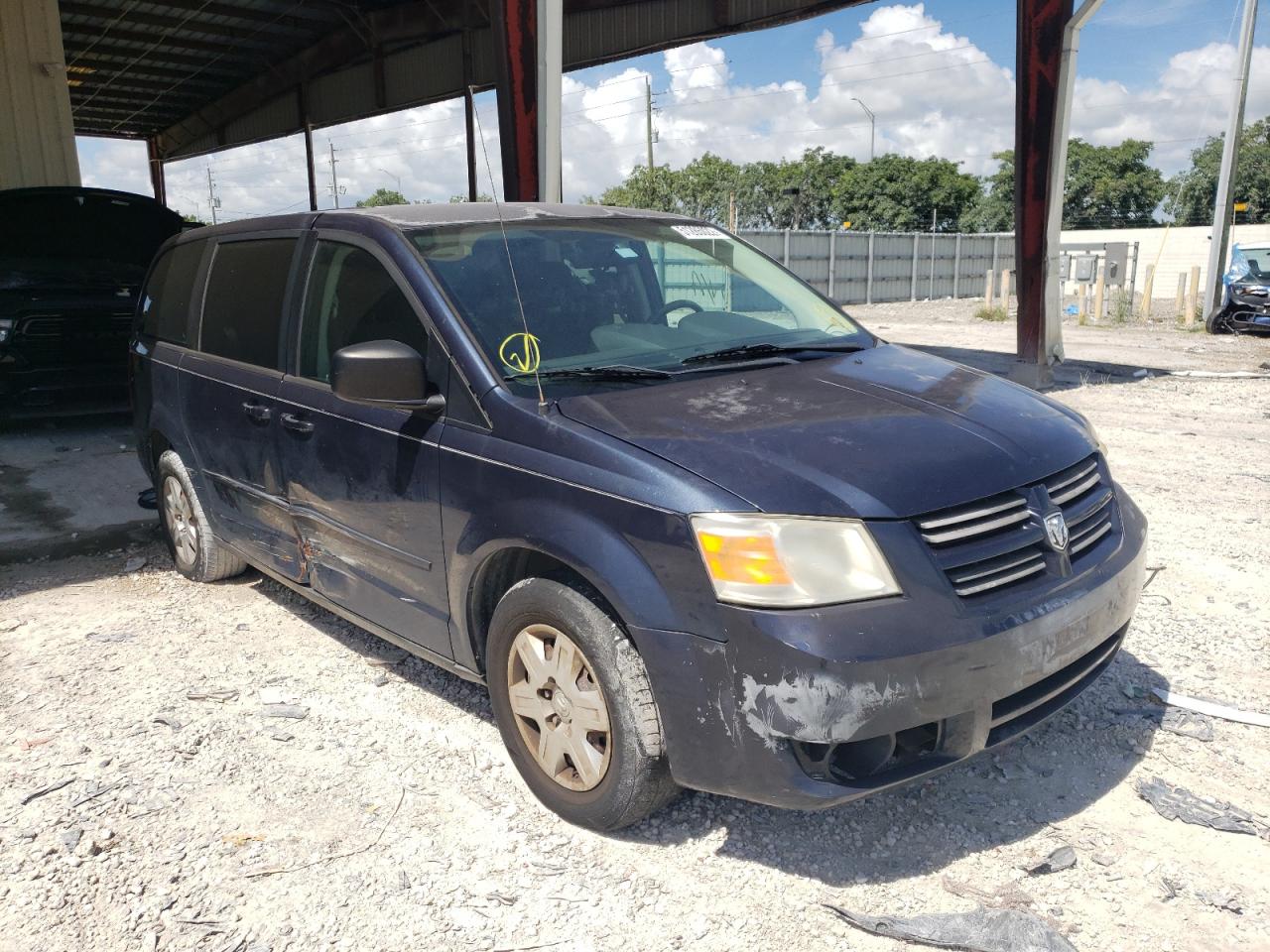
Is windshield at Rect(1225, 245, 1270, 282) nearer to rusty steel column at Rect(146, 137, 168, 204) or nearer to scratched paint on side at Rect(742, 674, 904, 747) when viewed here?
scratched paint on side at Rect(742, 674, 904, 747)

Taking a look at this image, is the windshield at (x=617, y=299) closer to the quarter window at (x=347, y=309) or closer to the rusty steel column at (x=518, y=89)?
the quarter window at (x=347, y=309)

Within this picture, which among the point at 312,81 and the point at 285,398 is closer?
the point at 285,398

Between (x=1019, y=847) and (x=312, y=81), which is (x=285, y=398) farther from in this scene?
(x=312, y=81)

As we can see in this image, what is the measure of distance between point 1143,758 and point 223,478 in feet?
12.4

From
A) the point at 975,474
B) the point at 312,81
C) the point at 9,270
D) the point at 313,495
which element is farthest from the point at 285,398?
the point at 312,81

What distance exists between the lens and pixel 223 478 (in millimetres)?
4406

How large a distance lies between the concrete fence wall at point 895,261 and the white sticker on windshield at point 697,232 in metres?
20.2

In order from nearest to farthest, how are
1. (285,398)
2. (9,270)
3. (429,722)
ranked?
(429,722) < (285,398) < (9,270)

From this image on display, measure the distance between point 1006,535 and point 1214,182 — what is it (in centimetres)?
7303

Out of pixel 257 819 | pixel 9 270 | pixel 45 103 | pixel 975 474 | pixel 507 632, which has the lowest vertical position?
pixel 257 819

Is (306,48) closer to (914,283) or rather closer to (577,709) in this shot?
(914,283)

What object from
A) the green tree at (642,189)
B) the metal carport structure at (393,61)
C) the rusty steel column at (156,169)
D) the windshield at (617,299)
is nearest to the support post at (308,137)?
the metal carport structure at (393,61)

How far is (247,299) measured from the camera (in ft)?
14.0

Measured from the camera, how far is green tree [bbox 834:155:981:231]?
2753 inches
